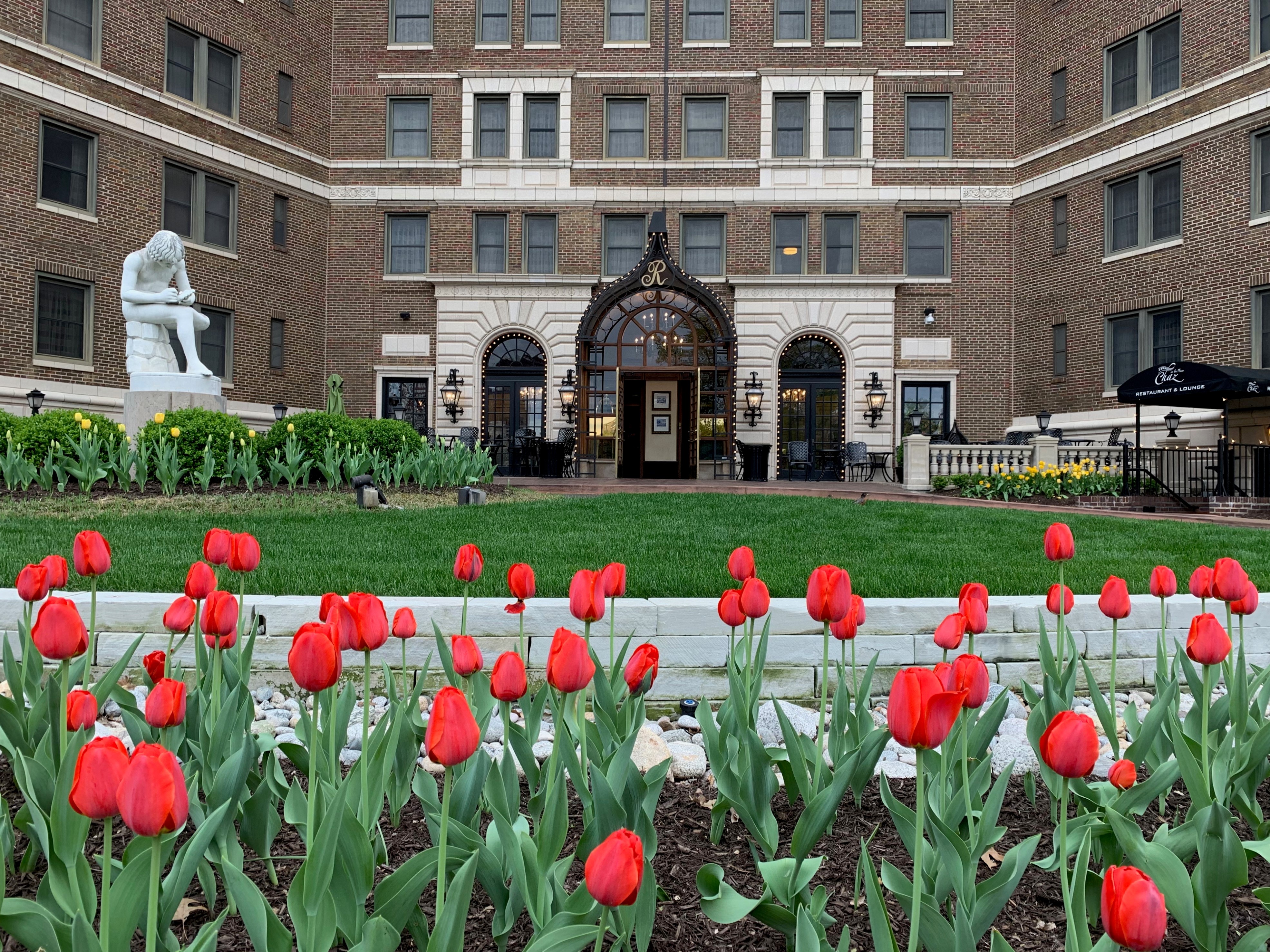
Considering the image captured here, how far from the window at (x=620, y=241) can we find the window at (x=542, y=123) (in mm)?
2899

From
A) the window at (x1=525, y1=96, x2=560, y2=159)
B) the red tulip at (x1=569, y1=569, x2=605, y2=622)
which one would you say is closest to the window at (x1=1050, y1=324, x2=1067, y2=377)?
the window at (x1=525, y1=96, x2=560, y2=159)

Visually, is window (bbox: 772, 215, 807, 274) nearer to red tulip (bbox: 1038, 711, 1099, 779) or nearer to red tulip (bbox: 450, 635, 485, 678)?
red tulip (bbox: 450, 635, 485, 678)

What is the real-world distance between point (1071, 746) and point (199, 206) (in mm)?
26818

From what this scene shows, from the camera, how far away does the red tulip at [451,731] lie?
4.57ft

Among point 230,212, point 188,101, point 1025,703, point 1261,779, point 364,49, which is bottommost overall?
point 1025,703

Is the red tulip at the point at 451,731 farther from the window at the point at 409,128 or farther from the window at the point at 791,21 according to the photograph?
the window at the point at 791,21

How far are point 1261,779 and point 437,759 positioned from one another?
2.44 meters

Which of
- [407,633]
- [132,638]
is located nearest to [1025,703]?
[407,633]

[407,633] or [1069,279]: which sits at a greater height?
[1069,279]

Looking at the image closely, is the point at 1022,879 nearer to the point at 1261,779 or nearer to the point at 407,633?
the point at 1261,779

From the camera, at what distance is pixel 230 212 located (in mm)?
24406

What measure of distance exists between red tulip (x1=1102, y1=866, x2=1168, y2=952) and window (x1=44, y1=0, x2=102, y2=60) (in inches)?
1055

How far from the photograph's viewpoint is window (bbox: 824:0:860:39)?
1024 inches

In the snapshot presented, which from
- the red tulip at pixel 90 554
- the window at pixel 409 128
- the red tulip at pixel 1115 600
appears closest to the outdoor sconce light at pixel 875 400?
the window at pixel 409 128
